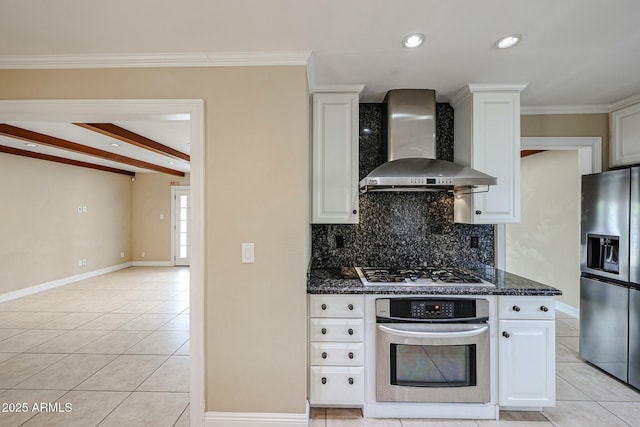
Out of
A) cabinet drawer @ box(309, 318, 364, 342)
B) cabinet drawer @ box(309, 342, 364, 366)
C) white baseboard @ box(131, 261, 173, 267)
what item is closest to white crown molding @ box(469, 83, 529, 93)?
cabinet drawer @ box(309, 318, 364, 342)

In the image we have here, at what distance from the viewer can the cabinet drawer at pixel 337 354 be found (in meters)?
2.08

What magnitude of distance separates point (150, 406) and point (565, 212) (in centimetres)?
532

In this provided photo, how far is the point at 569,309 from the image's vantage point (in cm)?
420

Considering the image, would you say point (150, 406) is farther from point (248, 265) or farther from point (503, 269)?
point (503, 269)

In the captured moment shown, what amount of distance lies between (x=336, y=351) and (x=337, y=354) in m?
0.02

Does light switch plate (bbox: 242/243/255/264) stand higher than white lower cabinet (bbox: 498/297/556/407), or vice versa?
light switch plate (bbox: 242/243/255/264)

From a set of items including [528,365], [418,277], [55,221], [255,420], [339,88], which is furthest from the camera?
[55,221]

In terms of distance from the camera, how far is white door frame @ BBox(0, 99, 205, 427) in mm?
1965

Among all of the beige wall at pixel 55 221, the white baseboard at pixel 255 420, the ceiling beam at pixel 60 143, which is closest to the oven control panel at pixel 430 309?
the white baseboard at pixel 255 420

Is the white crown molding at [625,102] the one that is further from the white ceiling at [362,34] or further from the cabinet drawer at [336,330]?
the cabinet drawer at [336,330]

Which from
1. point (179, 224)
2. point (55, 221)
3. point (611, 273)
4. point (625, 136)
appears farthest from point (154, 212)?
point (625, 136)

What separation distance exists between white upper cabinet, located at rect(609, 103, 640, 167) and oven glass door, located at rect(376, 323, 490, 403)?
2193 millimetres

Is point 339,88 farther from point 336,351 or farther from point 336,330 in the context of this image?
point 336,351

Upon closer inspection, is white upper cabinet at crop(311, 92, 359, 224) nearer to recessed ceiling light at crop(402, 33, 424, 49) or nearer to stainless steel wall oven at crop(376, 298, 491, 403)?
recessed ceiling light at crop(402, 33, 424, 49)
